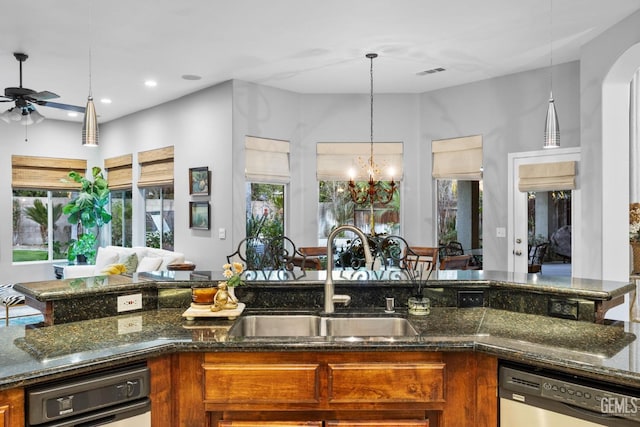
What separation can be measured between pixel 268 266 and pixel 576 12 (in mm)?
4302

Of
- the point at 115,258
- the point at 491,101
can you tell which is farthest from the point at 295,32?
the point at 115,258

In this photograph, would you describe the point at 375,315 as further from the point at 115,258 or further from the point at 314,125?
the point at 115,258

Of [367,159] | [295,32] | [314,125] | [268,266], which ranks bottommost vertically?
[268,266]

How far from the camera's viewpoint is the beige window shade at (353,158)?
633 centimetres

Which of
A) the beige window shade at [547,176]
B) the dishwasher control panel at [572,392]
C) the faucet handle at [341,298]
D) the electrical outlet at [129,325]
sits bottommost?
the dishwasher control panel at [572,392]

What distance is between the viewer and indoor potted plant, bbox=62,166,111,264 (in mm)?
7438

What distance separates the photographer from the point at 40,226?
8.01m

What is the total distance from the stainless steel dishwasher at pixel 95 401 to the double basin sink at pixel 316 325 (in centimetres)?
61

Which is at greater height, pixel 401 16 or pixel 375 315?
pixel 401 16

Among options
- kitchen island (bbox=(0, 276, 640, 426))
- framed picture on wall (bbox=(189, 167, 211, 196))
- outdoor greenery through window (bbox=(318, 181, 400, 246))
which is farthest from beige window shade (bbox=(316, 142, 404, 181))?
kitchen island (bbox=(0, 276, 640, 426))

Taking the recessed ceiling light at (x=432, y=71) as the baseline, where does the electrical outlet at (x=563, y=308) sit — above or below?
below

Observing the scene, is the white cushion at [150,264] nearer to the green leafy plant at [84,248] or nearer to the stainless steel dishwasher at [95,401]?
the green leafy plant at [84,248]

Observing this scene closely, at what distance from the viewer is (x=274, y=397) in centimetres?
179

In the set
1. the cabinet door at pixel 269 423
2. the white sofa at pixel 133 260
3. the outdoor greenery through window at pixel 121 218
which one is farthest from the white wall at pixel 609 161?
the outdoor greenery through window at pixel 121 218
